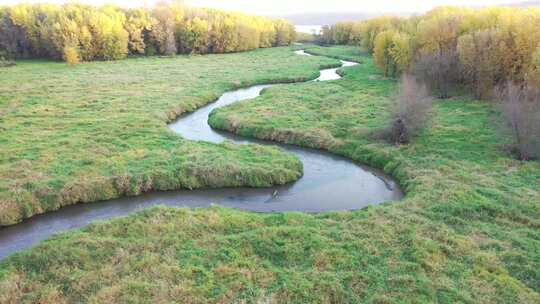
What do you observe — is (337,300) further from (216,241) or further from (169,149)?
(169,149)

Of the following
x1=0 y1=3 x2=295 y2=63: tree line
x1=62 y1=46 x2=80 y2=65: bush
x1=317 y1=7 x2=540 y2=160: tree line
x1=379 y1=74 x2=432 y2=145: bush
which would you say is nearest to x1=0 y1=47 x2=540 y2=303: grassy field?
x1=317 y1=7 x2=540 y2=160: tree line

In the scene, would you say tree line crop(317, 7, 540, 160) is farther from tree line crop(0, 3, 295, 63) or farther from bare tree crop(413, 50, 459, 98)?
tree line crop(0, 3, 295, 63)

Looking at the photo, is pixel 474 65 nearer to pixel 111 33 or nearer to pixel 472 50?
pixel 472 50

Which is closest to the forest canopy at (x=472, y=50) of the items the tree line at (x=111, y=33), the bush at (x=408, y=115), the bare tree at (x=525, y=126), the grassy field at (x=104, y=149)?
the bare tree at (x=525, y=126)

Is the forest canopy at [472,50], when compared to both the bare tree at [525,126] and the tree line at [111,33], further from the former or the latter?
the tree line at [111,33]

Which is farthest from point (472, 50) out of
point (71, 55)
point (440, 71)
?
point (71, 55)

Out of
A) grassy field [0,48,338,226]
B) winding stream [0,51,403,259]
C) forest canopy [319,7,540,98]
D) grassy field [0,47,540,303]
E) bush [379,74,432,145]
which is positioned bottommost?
winding stream [0,51,403,259]
